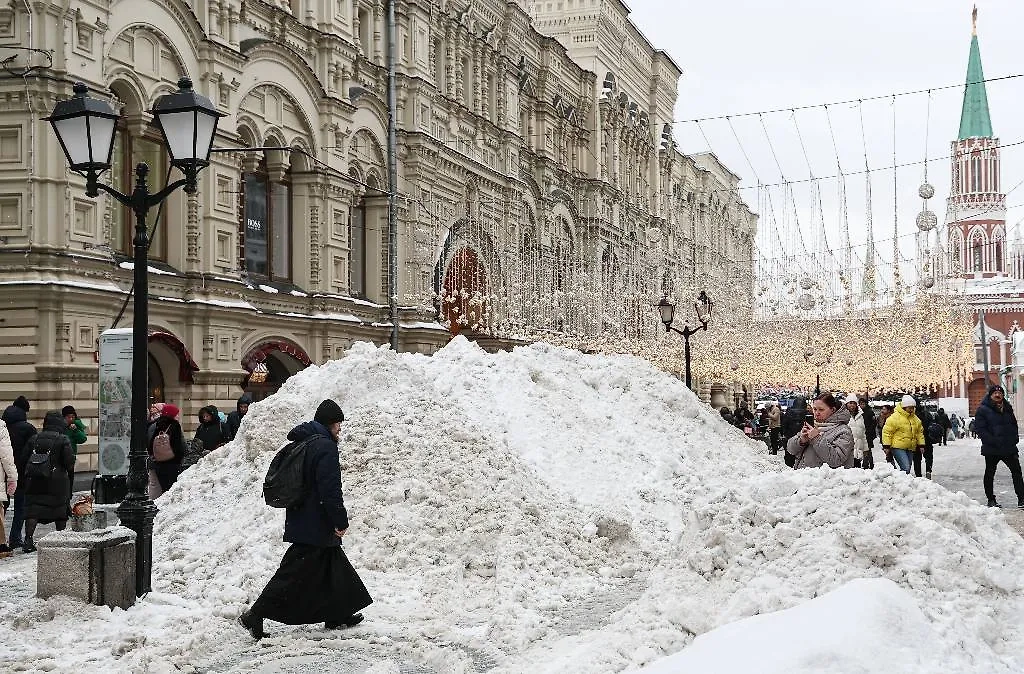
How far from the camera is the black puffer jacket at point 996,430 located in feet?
45.9

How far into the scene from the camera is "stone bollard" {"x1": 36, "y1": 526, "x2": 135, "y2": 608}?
7926 mm

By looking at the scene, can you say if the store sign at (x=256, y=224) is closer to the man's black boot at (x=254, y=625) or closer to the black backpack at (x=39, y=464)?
the black backpack at (x=39, y=464)

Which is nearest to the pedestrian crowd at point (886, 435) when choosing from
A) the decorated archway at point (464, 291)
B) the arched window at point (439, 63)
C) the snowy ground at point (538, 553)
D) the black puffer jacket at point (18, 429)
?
the snowy ground at point (538, 553)

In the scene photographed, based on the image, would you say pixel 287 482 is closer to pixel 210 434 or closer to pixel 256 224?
pixel 210 434

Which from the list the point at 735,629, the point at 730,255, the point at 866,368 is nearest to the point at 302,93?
the point at 735,629

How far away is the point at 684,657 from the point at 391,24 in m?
23.9

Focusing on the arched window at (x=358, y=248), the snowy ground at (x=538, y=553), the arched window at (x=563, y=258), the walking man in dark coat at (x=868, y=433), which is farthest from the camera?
the arched window at (x=563, y=258)

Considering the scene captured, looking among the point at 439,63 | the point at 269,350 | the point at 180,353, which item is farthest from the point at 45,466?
the point at 439,63

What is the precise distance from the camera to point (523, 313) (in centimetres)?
3262

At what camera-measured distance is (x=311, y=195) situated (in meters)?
23.8

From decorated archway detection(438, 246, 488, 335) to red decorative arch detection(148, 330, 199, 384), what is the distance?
10.9 m

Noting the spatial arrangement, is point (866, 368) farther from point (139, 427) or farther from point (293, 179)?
point (139, 427)

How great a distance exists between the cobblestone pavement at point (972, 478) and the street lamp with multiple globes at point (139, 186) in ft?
26.5

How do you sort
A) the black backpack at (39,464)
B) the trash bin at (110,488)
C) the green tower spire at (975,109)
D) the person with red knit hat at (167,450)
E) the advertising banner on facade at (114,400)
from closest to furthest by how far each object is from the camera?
the trash bin at (110,488) < the black backpack at (39,464) < the advertising banner on facade at (114,400) < the person with red knit hat at (167,450) < the green tower spire at (975,109)
